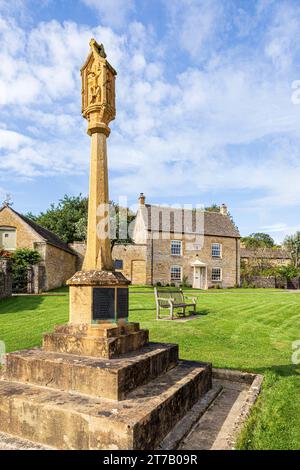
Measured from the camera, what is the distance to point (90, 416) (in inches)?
132

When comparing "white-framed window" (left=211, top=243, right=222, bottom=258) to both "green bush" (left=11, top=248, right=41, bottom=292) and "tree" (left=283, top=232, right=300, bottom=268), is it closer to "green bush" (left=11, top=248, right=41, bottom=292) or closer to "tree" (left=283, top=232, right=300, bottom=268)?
"green bush" (left=11, top=248, right=41, bottom=292)

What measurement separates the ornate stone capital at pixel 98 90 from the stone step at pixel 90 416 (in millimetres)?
3916

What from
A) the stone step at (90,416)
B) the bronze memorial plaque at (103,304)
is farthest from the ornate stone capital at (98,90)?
the stone step at (90,416)

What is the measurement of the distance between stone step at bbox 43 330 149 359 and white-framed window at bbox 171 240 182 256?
27001mm

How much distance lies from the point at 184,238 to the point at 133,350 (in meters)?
28.1

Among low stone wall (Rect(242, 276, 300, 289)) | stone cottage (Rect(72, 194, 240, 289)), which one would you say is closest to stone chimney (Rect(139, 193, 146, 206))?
stone cottage (Rect(72, 194, 240, 289))

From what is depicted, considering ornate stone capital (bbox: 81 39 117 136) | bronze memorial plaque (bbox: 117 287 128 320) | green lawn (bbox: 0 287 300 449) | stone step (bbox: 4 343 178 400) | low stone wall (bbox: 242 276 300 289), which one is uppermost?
ornate stone capital (bbox: 81 39 117 136)

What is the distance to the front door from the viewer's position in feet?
108

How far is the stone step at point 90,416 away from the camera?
326 centimetres

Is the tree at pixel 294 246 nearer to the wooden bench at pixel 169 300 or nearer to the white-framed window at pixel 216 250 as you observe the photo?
the white-framed window at pixel 216 250

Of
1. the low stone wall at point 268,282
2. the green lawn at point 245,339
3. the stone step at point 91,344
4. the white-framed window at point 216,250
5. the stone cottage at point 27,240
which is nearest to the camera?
the green lawn at point 245,339

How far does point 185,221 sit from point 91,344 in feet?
97.6

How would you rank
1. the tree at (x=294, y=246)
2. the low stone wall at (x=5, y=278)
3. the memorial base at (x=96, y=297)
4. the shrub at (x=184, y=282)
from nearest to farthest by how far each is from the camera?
the memorial base at (x=96, y=297)
the low stone wall at (x=5, y=278)
the shrub at (x=184, y=282)
the tree at (x=294, y=246)
